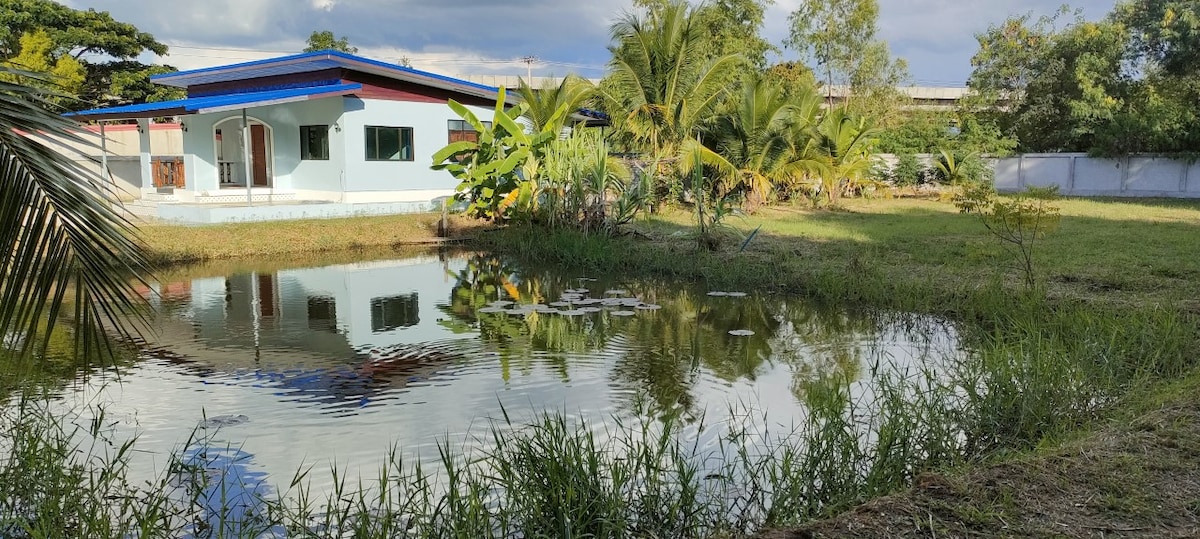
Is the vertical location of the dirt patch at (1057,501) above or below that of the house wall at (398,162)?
below

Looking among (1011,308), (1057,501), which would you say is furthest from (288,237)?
(1057,501)

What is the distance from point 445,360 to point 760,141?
12.9 metres

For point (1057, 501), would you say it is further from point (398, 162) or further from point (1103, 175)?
point (1103, 175)

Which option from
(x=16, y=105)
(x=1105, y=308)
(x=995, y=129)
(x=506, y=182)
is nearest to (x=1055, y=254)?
(x=1105, y=308)

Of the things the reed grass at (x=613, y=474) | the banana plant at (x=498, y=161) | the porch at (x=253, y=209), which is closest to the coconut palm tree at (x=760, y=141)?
the banana plant at (x=498, y=161)

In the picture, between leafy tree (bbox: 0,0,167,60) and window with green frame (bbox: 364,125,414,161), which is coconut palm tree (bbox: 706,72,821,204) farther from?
leafy tree (bbox: 0,0,167,60)

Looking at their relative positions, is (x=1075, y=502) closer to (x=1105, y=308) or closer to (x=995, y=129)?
(x=1105, y=308)

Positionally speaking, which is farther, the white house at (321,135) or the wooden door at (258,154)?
the wooden door at (258,154)

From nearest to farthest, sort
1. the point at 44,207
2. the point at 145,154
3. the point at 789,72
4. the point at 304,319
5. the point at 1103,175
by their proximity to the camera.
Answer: the point at 44,207 → the point at 304,319 → the point at 145,154 → the point at 1103,175 → the point at 789,72

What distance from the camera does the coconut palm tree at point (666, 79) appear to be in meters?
19.2

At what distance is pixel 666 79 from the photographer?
63.8 feet

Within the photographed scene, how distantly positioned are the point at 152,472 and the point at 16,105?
230cm

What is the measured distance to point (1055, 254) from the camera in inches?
446

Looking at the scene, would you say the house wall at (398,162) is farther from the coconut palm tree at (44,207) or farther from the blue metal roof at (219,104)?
the coconut palm tree at (44,207)
